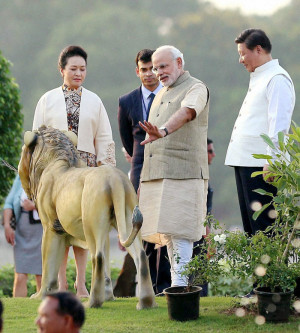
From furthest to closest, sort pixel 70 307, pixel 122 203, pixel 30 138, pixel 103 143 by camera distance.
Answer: pixel 103 143
pixel 30 138
pixel 122 203
pixel 70 307

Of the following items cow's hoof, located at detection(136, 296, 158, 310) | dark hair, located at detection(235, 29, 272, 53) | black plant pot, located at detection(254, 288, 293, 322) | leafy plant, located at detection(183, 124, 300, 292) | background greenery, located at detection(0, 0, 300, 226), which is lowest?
black plant pot, located at detection(254, 288, 293, 322)

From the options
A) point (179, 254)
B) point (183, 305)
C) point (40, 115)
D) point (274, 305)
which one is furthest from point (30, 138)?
point (274, 305)

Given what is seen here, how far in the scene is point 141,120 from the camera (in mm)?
8336

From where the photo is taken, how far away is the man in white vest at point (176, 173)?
7.07 metres

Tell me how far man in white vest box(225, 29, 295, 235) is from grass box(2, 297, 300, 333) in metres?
0.95

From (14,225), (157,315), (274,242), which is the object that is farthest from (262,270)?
(14,225)

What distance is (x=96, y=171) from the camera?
6848 mm

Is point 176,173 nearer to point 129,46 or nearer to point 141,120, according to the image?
point 141,120

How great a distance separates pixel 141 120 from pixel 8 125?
343 centimetres

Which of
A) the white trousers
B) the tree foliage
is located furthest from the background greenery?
the white trousers

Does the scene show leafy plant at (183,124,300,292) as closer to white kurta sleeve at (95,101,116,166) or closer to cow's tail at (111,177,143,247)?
cow's tail at (111,177,143,247)

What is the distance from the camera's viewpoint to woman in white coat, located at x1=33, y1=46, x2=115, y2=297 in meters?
7.89

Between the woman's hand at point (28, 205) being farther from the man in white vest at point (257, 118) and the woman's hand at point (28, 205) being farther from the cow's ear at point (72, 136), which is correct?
the man in white vest at point (257, 118)

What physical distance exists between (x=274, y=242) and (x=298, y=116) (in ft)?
55.4
